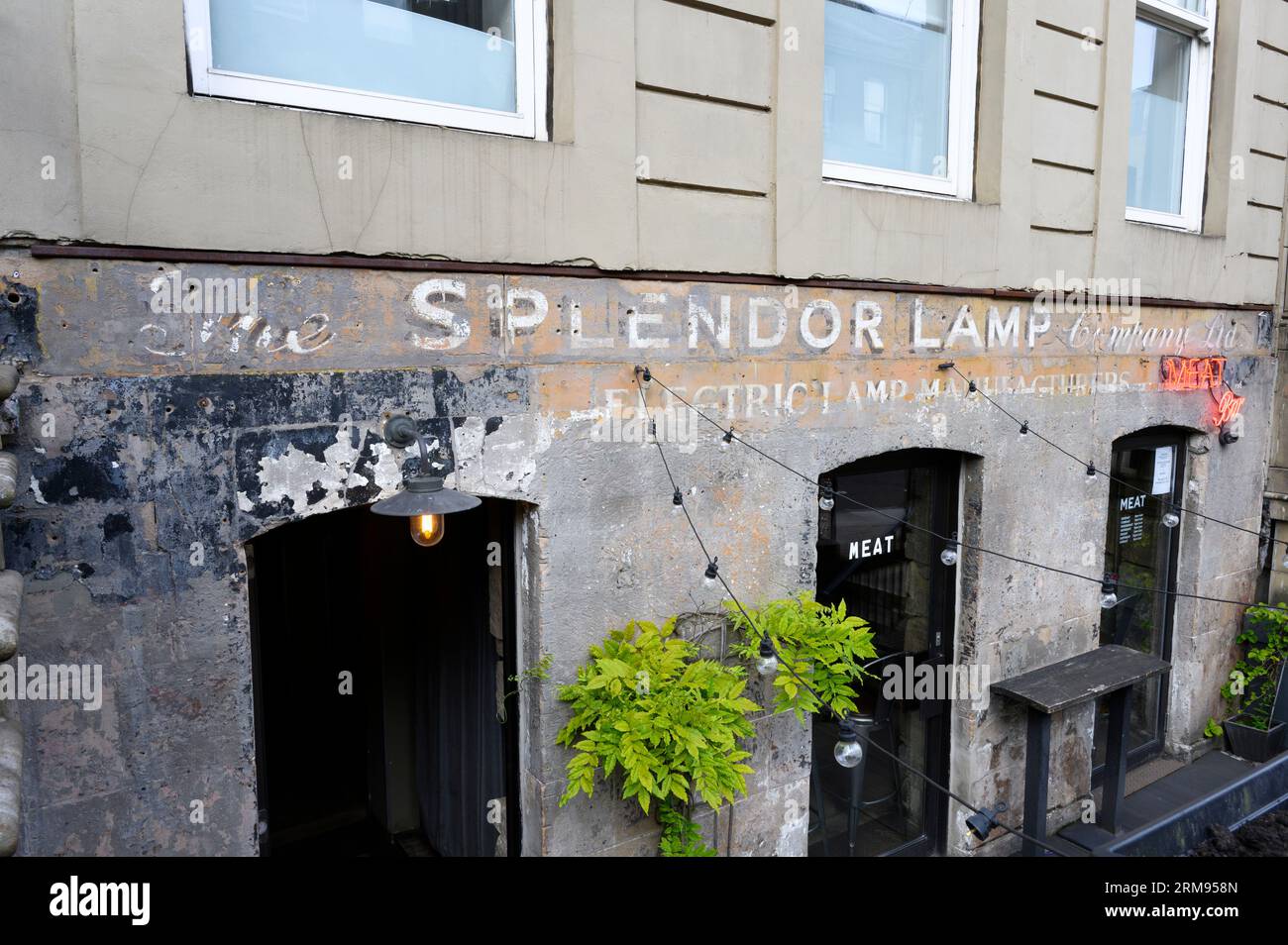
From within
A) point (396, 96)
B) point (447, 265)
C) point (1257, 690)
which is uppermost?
point (396, 96)

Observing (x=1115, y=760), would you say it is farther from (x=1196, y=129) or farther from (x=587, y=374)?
(x=1196, y=129)

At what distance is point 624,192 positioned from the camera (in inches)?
177

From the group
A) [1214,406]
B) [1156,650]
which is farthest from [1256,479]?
[1156,650]

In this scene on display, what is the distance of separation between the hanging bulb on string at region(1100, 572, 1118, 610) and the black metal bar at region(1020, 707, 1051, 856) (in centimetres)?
98

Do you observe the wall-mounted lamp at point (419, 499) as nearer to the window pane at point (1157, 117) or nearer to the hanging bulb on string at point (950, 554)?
the hanging bulb on string at point (950, 554)

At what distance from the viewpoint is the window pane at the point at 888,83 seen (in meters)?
5.55

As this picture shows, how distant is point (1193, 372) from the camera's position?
24.9 feet

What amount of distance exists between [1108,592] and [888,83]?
4242 mm

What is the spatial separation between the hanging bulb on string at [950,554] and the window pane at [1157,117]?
3479 millimetres

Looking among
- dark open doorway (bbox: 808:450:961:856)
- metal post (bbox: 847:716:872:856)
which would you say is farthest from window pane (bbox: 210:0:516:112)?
metal post (bbox: 847:716:872:856)

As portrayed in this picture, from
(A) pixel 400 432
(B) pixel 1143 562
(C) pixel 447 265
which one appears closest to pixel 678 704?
(A) pixel 400 432

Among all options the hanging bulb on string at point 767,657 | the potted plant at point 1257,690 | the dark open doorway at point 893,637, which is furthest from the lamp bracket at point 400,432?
the potted plant at point 1257,690

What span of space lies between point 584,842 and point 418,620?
86.3 inches

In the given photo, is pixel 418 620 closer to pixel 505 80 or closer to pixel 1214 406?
pixel 505 80
